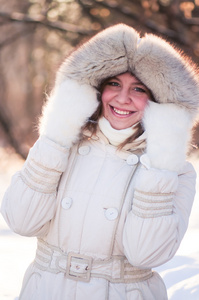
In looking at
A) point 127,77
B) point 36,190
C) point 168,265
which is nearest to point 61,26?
point 168,265

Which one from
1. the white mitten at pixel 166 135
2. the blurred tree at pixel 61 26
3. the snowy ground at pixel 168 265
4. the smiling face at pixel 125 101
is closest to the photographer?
the white mitten at pixel 166 135

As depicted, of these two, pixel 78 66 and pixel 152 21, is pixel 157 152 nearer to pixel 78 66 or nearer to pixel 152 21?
pixel 78 66

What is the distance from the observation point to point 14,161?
5457mm

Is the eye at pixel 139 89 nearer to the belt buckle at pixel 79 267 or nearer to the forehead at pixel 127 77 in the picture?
the forehead at pixel 127 77

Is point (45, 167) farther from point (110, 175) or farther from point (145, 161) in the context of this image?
point (145, 161)

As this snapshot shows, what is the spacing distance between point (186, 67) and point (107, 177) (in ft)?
1.75

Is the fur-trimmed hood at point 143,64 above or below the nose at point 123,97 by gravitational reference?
above

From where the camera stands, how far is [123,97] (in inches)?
72.1

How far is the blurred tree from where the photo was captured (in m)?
4.88

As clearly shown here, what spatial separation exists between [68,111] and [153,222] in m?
0.55

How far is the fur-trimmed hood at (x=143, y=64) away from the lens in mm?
1779

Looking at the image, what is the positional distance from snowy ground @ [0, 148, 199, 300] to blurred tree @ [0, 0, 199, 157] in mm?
1958

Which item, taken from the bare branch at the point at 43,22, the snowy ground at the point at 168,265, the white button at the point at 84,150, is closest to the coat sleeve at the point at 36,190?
the white button at the point at 84,150

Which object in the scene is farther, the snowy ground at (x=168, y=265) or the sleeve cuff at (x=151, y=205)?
the snowy ground at (x=168, y=265)
